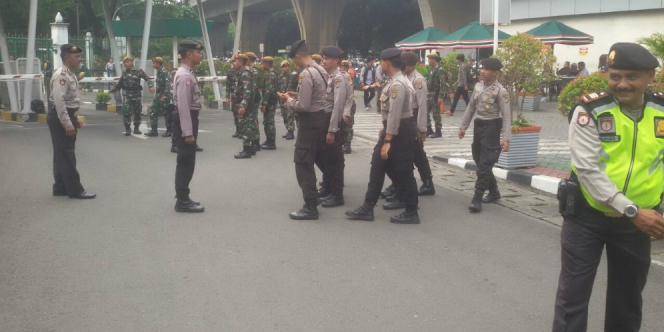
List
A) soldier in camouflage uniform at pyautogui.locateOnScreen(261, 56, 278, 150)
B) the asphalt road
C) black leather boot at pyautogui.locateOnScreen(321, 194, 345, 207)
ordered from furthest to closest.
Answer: soldier in camouflage uniform at pyautogui.locateOnScreen(261, 56, 278, 150), black leather boot at pyautogui.locateOnScreen(321, 194, 345, 207), the asphalt road

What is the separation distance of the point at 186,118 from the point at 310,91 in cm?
139

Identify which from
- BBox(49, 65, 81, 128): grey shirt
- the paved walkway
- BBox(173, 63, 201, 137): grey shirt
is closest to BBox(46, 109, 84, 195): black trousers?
BBox(49, 65, 81, 128): grey shirt

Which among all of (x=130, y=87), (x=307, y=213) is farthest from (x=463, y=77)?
(x=307, y=213)

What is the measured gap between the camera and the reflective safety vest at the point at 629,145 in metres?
3.71

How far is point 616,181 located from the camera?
12.2 ft

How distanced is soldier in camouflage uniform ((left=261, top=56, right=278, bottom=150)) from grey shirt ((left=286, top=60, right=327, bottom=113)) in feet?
18.0

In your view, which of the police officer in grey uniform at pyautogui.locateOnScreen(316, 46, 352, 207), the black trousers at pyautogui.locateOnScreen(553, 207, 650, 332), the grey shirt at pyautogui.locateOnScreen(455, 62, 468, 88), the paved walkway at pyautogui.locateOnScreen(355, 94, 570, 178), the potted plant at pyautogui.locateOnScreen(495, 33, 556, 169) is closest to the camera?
the black trousers at pyautogui.locateOnScreen(553, 207, 650, 332)

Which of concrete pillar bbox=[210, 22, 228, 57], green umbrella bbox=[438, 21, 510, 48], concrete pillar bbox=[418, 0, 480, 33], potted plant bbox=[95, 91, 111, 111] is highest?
concrete pillar bbox=[210, 22, 228, 57]

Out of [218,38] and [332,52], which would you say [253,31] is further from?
[332,52]

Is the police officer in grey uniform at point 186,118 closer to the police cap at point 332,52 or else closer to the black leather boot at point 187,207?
the black leather boot at point 187,207

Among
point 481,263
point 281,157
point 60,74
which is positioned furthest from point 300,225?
point 281,157

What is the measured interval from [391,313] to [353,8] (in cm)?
5906

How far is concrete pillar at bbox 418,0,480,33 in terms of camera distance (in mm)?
37719

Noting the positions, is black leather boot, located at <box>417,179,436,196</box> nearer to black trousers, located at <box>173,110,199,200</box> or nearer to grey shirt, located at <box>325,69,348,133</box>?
grey shirt, located at <box>325,69,348,133</box>
